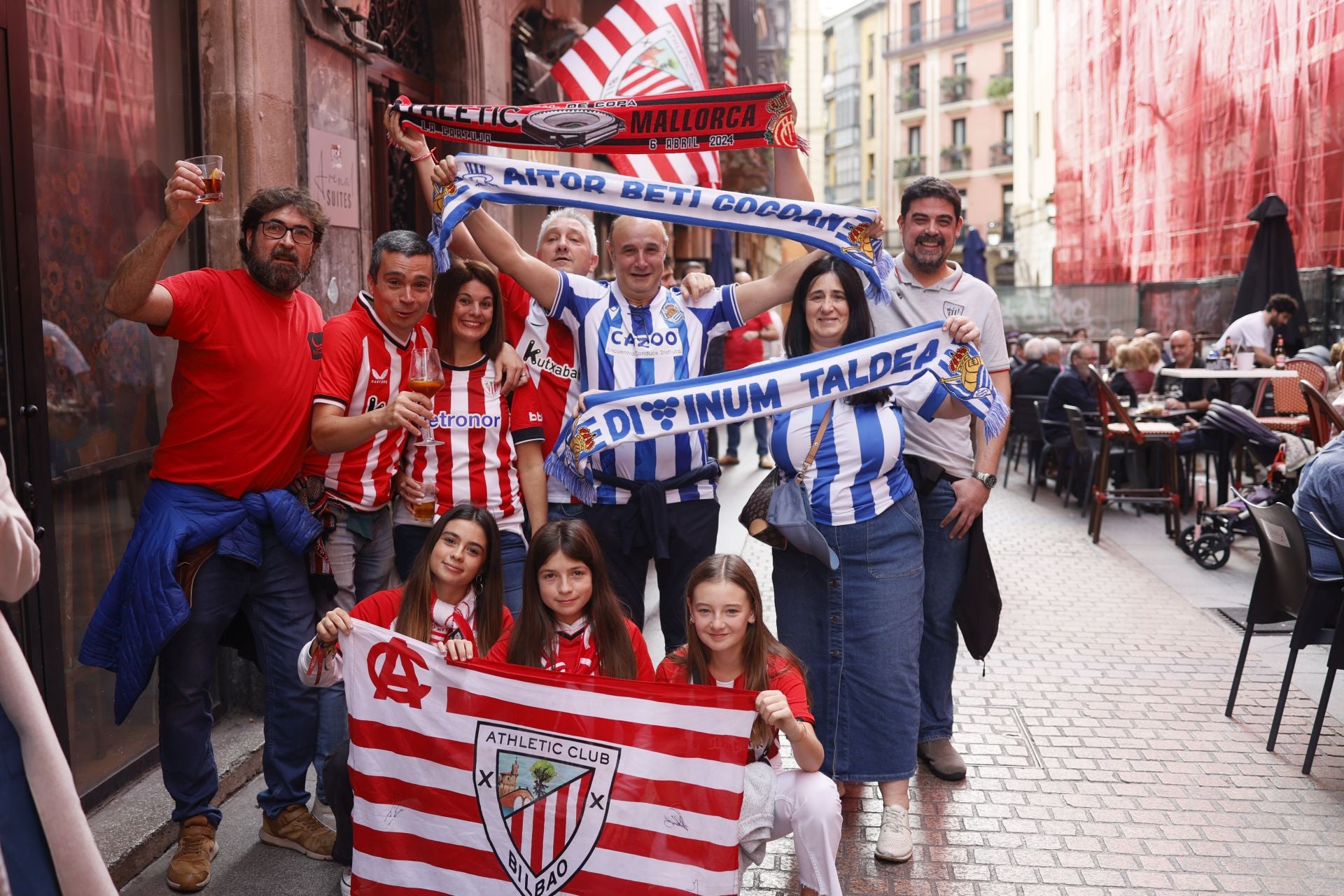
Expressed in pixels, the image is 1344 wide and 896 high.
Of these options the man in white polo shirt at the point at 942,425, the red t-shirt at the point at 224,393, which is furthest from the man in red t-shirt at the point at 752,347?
the red t-shirt at the point at 224,393

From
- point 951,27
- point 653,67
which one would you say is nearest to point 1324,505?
point 653,67

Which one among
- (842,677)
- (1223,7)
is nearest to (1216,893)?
(842,677)

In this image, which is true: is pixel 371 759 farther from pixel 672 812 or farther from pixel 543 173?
pixel 543 173

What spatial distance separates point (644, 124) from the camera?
4477mm

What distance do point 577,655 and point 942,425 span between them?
1.84 metres

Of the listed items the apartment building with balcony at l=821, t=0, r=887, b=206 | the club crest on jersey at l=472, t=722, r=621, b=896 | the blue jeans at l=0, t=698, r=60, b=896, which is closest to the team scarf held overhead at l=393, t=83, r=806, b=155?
the club crest on jersey at l=472, t=722, r=621, b=896

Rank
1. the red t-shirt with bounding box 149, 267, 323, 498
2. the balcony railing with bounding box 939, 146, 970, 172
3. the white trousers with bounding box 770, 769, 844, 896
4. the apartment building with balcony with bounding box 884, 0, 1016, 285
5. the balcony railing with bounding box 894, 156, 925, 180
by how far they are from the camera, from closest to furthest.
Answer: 1. the white trousers with bounding box 770, 769, 844, 896
2. the red t-shirt with bounding box 149, 267, 323, 498
3. the apartment building with balcony with bounding box 884, 0, 1016, 285
4. the balcony railing with bounding box 939, 146, 970, 172
5. the balcony railing with bounding box 894, 156, 925, 180

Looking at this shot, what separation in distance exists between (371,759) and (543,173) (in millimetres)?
→ 2040

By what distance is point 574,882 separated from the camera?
322 cm

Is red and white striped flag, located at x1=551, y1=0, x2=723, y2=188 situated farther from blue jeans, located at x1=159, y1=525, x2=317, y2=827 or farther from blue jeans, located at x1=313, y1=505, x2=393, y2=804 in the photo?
blue jeans, located at x1=159, y1=525, x2=317, y2=827

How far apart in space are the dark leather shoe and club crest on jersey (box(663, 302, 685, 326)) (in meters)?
2.09

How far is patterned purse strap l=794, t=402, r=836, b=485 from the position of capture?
4.18 meters

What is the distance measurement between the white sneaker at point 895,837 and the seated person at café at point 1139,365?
9138mm

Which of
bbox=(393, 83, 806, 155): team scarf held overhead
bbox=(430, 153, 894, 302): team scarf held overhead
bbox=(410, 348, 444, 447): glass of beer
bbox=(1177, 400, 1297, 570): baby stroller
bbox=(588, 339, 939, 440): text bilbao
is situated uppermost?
bbox=(393, 83, 806, 155): team scarf held overhead
